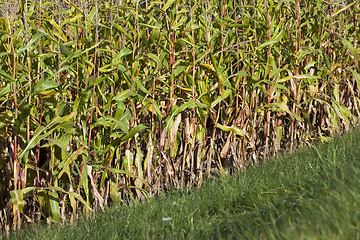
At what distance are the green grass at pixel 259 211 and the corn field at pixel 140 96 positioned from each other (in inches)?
15.1

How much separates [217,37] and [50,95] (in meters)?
1.82

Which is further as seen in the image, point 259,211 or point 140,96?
point 140,96

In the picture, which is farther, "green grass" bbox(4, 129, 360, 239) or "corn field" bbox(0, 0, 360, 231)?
"corn field" bbox(0, 0, 360, 231)

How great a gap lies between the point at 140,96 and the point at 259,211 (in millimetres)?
1467

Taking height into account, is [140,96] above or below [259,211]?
above

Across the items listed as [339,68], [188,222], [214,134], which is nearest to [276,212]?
[188,222]

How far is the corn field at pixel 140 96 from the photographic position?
294 cm

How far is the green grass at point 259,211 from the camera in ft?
6.11

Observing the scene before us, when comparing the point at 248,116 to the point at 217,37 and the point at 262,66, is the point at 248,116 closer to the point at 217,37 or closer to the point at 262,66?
the point at 262,66

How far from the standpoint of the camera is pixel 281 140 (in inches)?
172

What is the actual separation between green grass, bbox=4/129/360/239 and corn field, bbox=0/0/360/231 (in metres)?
0.38

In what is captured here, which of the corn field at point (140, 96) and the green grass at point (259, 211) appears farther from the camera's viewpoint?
the corn field at point (140, 96)

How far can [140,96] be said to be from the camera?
3115 millimetres

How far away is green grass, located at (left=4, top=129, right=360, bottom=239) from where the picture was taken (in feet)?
6.11
